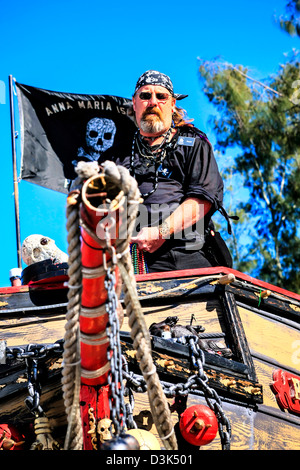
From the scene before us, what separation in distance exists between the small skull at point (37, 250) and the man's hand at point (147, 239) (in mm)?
771

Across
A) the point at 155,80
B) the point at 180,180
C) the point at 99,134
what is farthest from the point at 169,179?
the point at 99,134

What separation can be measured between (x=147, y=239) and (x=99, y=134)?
4164 mm

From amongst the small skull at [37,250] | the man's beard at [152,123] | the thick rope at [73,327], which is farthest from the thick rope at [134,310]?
the man's beard at [152,123]

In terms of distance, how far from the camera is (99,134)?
9.19 meters

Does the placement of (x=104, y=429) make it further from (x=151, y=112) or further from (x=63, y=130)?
(x=63, y=130)

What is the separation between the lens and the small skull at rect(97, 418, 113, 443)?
3.30 m

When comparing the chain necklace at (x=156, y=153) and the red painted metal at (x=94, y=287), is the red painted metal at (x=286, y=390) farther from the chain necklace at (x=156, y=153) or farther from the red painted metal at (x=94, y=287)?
the chain necklace at (x=156, y=153)

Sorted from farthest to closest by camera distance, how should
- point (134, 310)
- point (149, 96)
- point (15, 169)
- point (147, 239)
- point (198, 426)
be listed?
1. point (15, 169)
2. point (149, 96)
3. point (147, 239)
4. point (198, 426)
5. point (134, 310)

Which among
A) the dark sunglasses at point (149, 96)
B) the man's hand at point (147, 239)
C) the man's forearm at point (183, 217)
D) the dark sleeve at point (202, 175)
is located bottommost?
the man's hand at point (147, 239)

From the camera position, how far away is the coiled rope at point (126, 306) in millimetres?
2883

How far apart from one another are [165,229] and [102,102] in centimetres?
442

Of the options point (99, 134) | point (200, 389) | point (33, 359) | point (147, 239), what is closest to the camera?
point (33, 359)

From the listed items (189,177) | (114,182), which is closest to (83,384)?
(114,182)

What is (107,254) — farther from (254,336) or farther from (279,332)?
(279,332)
